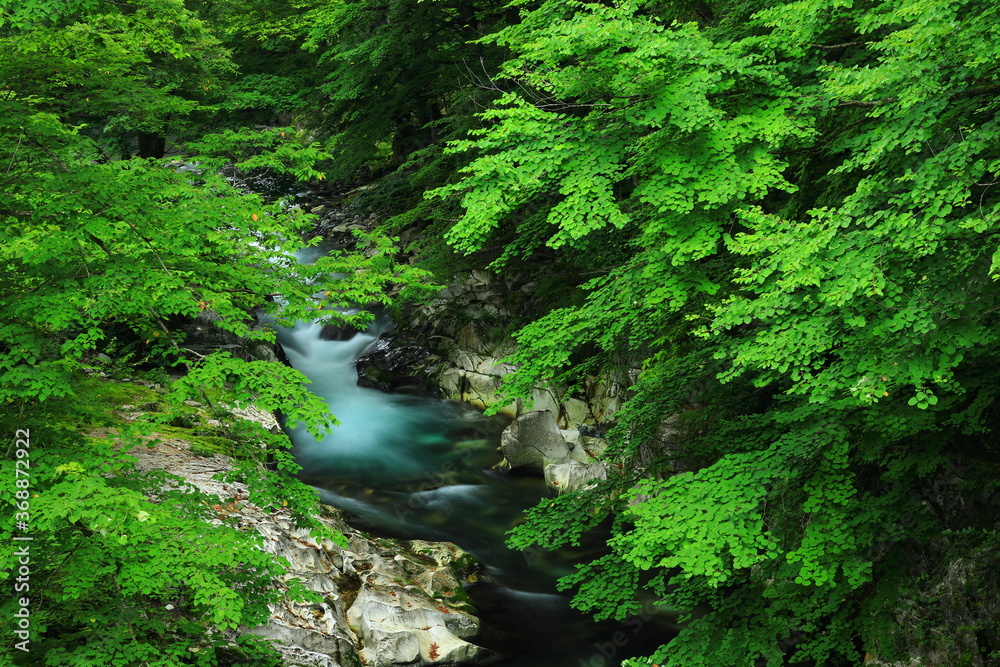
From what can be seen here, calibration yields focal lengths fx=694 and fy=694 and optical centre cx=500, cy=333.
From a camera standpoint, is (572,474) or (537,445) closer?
(572,474)

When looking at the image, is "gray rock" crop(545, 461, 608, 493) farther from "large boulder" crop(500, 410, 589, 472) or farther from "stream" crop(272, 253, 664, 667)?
"large boulder" crop(500, 410, 589, 472)

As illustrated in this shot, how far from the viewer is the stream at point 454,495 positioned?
8.28m

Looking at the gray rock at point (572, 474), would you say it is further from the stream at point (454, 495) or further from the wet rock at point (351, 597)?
the wet rock at point (351, 597)

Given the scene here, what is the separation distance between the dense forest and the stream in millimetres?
1951

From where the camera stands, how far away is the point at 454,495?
11.4 meters

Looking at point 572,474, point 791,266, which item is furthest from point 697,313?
point 572,474

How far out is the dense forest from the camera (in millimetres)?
4160

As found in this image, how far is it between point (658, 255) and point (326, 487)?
7.72 meters

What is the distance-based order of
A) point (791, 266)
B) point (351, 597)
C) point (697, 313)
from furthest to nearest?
point (351, 597), point (697, 313), point (791, 266)

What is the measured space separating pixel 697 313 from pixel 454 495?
652cm

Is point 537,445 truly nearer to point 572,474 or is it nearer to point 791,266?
point 572,474

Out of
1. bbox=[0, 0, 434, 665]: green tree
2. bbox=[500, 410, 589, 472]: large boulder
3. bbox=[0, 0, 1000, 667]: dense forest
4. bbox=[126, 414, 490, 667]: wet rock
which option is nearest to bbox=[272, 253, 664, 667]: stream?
bbox=[500, 410, 589, 472]: large boulder

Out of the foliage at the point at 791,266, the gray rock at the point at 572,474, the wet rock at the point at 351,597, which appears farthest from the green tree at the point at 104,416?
the gray rock at the point at 572,474

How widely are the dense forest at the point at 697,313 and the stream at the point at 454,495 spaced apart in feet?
6.40
